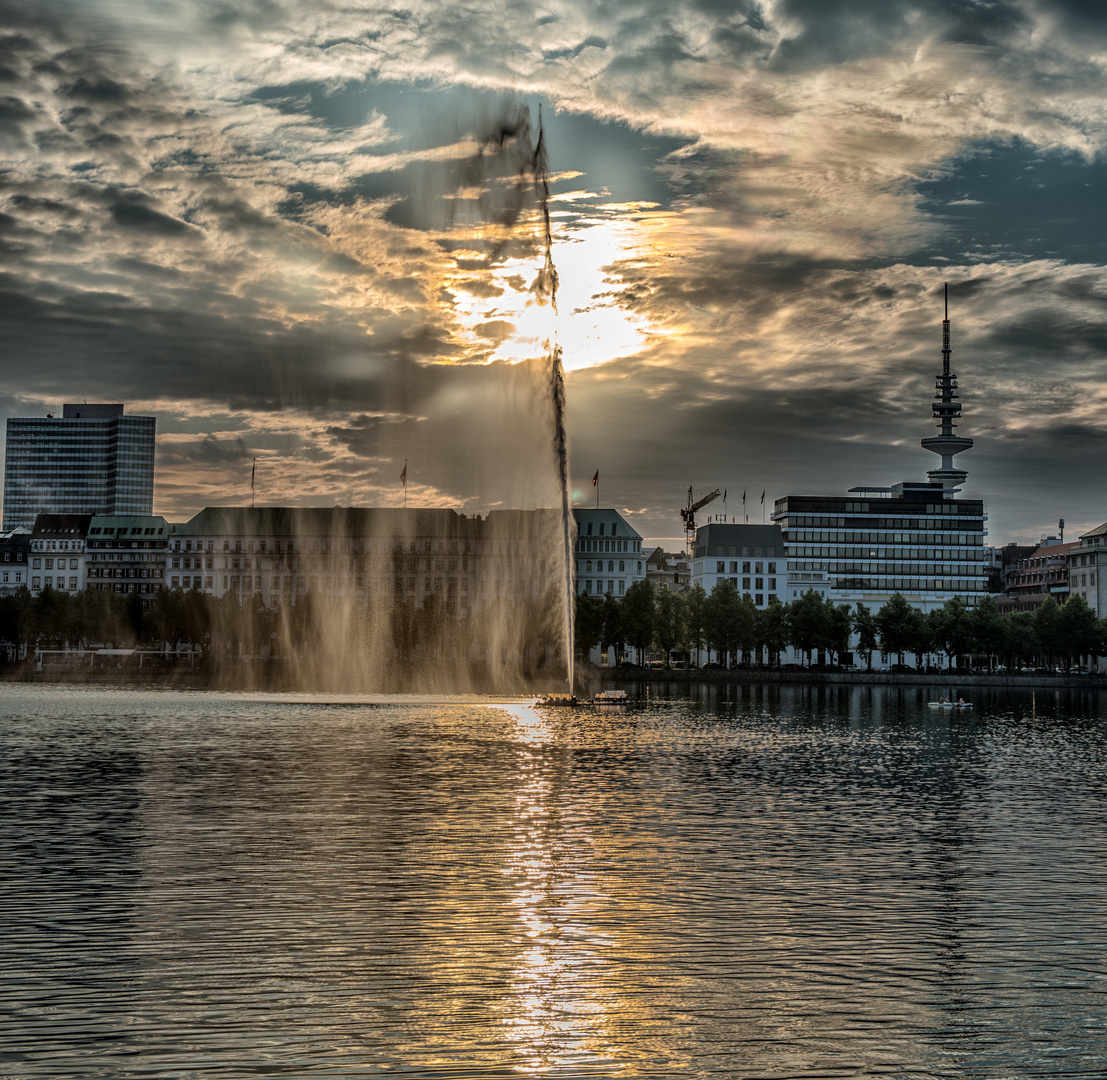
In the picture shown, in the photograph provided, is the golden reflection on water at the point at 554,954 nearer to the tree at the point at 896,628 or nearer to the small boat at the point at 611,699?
the small boat at the point at 611,699

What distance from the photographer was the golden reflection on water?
1609 centimetres

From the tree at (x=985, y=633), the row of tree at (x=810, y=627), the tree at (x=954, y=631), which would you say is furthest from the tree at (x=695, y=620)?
the tree at (x=985, y=633)

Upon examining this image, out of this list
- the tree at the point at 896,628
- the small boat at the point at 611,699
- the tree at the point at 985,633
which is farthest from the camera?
the tree at the point at 896,628

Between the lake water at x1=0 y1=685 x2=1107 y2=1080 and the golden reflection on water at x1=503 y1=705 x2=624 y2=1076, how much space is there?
81mm

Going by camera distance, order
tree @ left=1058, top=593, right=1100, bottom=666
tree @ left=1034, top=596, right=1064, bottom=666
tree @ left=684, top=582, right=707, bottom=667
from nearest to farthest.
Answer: tree @ left=1058, top=593, right=1100, bottom=666
tree @ left=1034, top=596, right=1064, bottom=666
tree @ left=684, top=582, right=707, bottom=667

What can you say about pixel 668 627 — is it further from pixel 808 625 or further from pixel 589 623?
pixel 808 625

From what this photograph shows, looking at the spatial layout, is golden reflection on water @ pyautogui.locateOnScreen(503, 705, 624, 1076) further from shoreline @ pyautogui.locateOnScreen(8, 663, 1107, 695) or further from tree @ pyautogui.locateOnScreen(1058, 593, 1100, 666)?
tree @ pyautogui.locateOnScreen(1058, 593, 1100, 666)

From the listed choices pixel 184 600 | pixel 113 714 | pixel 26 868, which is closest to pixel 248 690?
pixel 113 714

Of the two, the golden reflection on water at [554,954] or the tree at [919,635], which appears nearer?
the golden reflection on water at [554,954]

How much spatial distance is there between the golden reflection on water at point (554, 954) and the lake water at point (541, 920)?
81 mm

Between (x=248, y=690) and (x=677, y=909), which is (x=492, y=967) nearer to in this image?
(x=677, y=909)

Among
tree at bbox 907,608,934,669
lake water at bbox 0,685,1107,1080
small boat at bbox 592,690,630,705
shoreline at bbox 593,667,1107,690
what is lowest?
shoreline at bbox 593,667,1107,690

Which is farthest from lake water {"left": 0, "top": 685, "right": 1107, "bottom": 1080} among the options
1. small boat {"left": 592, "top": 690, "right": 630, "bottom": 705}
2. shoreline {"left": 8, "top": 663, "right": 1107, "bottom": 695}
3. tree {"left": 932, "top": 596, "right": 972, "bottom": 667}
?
tree {"left": 932, "top": 596, "right": 972, "bottom": 667}

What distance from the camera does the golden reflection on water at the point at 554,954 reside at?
52.8 feet
